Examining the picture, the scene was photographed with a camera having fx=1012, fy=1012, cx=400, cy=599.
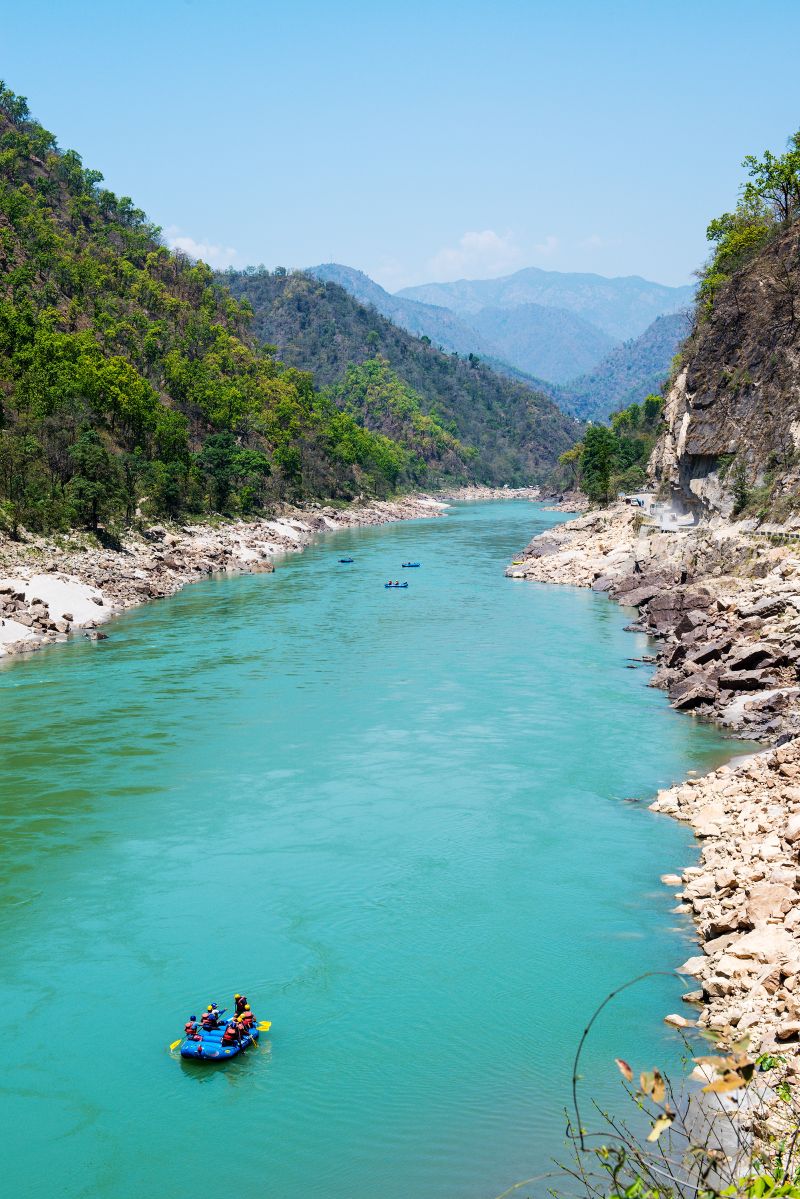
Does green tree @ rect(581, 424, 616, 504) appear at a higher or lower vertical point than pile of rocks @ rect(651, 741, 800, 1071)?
higher

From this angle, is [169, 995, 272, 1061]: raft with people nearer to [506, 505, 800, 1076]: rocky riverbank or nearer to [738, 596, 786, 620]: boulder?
[506, 505, 800, 1076]: rocky riverbank

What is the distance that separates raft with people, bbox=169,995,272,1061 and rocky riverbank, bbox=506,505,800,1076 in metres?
5.92

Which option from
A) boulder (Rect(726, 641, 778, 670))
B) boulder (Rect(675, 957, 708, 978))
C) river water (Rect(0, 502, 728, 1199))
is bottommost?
river water (Rect(0, 502, 728, 1199))

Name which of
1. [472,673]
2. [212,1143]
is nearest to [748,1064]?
[212,1143]

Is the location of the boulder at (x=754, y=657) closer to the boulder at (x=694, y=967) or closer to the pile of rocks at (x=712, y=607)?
the pile of rocks at (x=712, y=607)

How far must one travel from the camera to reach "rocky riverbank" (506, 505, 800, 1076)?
13242mm

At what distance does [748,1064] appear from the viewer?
4410mm

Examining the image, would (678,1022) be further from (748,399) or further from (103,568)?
(103,568)

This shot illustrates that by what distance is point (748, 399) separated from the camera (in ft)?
160

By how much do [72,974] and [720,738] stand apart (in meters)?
16.8

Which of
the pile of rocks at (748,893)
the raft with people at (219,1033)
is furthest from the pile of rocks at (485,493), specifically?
the raft with people at (219,1033)

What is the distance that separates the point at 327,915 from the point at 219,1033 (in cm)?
383

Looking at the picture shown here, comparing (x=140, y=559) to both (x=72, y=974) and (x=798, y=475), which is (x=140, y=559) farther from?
(x=72, y=974)

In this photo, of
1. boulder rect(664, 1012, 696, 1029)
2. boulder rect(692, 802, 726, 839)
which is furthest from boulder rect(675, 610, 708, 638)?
boulder rect(664, 1012, 696, 1029)
